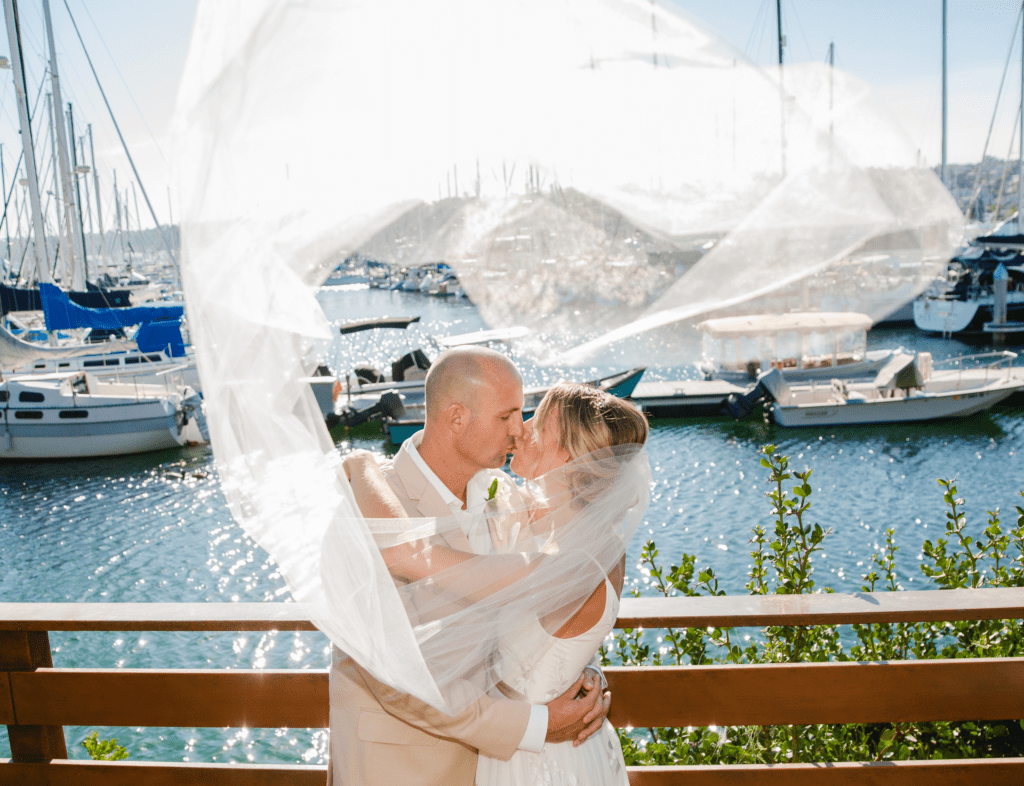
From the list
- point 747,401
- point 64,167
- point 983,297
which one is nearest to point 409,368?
point 747,401

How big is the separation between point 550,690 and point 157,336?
2330cm

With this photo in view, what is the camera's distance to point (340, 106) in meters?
1.25

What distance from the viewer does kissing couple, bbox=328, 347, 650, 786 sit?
1546mm

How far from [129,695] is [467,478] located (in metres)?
1.17

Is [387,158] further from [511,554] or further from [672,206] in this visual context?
[511,554]

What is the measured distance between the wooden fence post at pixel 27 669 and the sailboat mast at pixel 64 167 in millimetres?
24863

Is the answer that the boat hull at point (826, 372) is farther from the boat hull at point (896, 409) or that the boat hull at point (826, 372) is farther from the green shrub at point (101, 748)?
the green shrub at point (101, 748)

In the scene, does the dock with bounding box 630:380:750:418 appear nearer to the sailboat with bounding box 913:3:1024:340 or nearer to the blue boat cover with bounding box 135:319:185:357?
the blue boat cover with bounding box 135:319:185:357

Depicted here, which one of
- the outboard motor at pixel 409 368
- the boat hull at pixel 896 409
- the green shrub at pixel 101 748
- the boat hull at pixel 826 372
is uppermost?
the green shrub at pixel 101 748

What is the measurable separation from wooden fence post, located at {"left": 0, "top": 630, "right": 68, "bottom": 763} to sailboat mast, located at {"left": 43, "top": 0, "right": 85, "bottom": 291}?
24.9m

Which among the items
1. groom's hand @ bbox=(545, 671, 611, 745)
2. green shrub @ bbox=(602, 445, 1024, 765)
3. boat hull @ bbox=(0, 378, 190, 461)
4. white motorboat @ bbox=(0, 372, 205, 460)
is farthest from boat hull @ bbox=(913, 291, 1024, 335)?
groom's hand @ bbox=(545, 671, 611, 745)

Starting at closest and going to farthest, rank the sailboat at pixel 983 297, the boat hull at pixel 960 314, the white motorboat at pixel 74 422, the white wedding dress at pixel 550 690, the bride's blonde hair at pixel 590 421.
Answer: the white wedding dress at pixel 550 690
the bride's blonde hair at pixel 590 421
the white motorboat at pixel 74 422
the sailboat at pixel 983 297
the boat hull at pixel 960 314

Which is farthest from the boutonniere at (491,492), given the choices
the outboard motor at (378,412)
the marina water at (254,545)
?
the outboard motor at (378,412)

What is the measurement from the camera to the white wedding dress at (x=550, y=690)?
5.41ft
